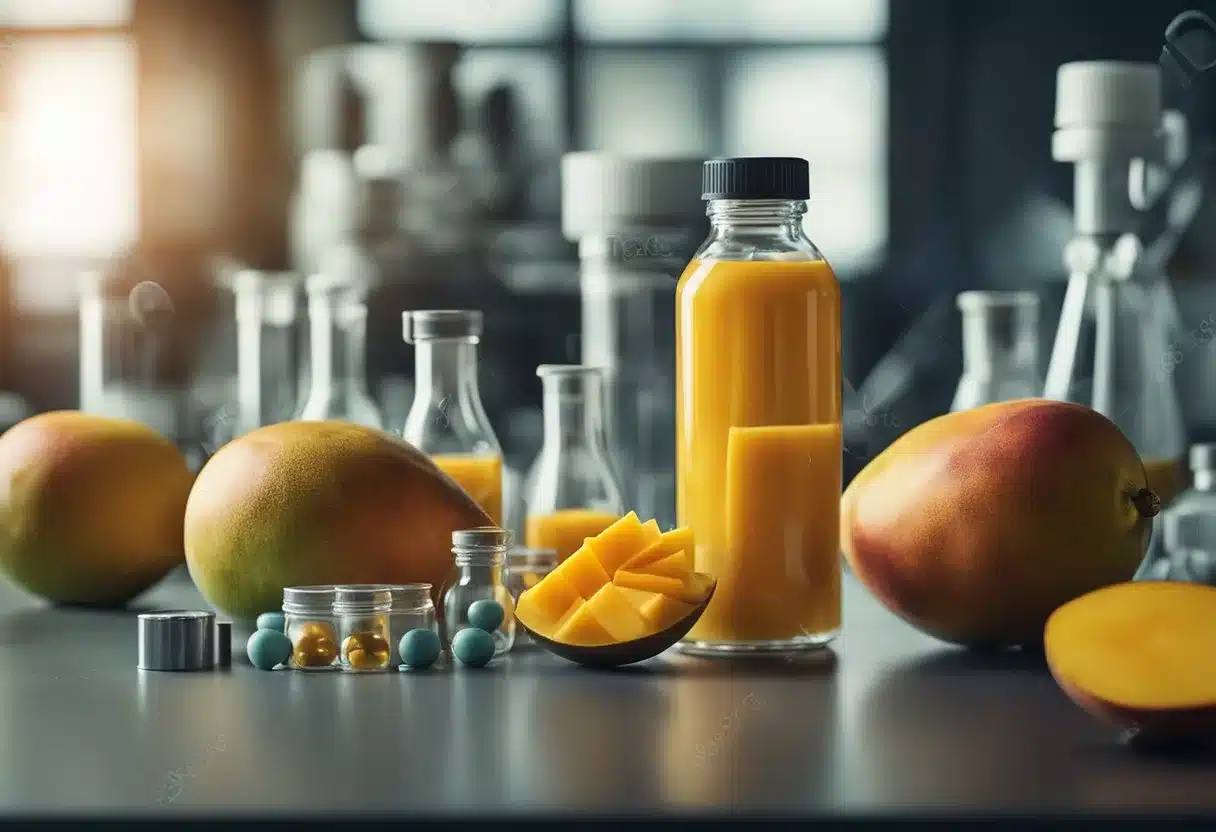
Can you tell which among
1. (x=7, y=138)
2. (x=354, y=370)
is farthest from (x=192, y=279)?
(x=354, y=370)

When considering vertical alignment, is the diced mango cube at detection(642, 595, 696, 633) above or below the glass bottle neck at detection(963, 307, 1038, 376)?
below

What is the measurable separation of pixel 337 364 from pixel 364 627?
1.18ft

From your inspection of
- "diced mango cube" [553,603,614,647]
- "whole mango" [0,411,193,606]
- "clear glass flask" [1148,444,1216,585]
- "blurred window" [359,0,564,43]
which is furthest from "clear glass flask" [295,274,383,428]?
"blurred window" [359,0,564,43]

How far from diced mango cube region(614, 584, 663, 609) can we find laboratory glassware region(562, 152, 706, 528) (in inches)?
12.5

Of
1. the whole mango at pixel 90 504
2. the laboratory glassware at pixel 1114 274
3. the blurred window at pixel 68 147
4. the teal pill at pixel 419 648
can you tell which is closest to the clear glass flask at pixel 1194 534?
the laboratory glassware at pixel 1114 274

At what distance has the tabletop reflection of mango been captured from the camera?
2.24 feet

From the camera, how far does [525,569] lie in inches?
31.0

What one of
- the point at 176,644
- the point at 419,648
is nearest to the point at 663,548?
the point at 419,648

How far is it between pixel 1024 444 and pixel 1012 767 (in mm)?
256

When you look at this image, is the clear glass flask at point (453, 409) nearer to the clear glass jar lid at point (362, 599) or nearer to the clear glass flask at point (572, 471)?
the clear glass flask at point (572, 471)

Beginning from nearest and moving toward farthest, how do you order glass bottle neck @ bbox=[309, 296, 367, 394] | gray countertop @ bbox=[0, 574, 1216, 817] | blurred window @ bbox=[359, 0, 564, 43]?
gray countertop @ bbox=[0, 574, 1216, 817], glass bottle neck @ bbox=[309, 296, 367, 394], blurred window @ bbox=[359, 0, 564, 43]

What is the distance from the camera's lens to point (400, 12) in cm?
175

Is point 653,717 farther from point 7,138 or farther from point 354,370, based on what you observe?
point 7,138

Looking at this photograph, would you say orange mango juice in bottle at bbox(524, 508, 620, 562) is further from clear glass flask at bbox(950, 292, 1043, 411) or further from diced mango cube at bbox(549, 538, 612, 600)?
clear glass flask at bbox(950, 292, 1043, 411)
